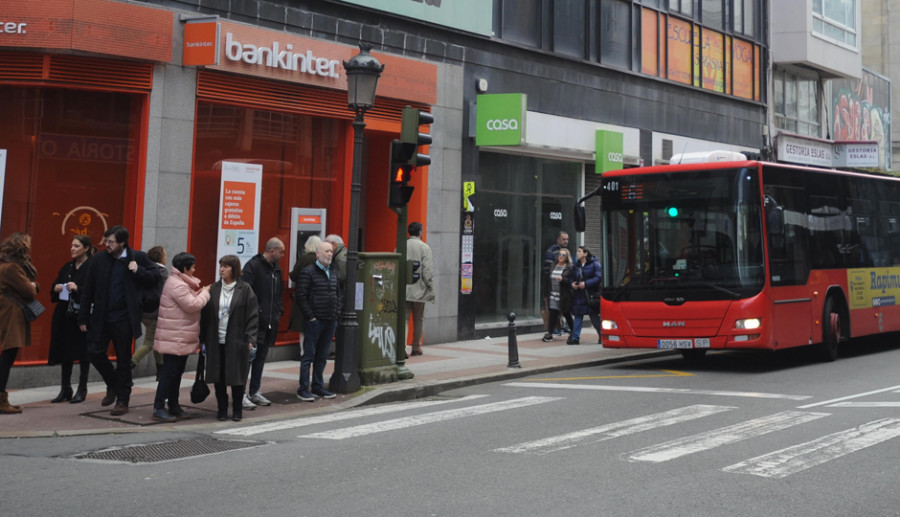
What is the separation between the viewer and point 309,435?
955 centimetres

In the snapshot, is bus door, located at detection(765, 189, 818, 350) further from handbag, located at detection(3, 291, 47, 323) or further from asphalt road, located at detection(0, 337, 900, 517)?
handbag, located at detection(3, 291, 47, 323)

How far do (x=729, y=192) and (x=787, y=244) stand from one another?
126cm

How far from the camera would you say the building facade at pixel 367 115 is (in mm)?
13180

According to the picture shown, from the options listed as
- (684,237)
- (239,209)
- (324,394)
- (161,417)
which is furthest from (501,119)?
(161,417)

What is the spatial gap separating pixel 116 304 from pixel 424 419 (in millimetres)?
3481

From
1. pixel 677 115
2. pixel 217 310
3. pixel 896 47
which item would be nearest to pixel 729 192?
pixel 217 310

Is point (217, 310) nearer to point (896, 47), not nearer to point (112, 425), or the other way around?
point (112, 425)

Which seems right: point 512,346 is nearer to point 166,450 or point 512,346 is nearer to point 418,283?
point 418,283

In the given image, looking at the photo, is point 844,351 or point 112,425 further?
point 844,351

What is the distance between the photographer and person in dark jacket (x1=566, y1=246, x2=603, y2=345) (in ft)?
60.4

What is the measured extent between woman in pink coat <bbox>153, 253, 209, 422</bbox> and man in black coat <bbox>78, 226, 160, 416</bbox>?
59cm

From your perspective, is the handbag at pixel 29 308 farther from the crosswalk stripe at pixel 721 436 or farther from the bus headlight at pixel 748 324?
the bus headlight at pixel 748 324

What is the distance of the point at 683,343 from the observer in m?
14.5

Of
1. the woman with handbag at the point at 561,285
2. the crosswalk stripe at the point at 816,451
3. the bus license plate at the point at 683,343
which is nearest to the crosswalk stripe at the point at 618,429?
the crosswalk stripe at the point at 816,451
